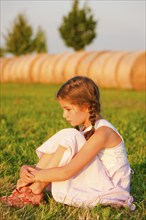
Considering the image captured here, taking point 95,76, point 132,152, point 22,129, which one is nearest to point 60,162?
point 132,152

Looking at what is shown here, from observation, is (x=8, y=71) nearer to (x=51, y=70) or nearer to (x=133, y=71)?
(x=51, y=70)

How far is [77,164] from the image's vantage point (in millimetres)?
2977

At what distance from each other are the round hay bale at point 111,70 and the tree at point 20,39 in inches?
815

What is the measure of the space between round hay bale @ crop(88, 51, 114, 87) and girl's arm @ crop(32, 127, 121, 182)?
15508 mm

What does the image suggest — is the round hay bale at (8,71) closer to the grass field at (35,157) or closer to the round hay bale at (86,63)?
the round hay bale at (86,63)

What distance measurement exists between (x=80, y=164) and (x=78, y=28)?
1230 inches

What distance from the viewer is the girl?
3.00 m

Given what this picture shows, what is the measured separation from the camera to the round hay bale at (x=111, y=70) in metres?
17.6

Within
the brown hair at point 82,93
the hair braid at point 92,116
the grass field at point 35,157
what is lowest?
the grass field at point 35,157

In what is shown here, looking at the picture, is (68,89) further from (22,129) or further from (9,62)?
(9,62)

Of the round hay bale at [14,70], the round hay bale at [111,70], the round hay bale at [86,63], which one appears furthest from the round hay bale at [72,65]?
the round hay bale at [14,70]

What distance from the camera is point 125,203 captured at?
312cm

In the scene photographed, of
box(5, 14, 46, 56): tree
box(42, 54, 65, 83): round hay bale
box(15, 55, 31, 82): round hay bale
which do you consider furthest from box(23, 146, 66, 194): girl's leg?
box(5, 14, 46, 56): tree

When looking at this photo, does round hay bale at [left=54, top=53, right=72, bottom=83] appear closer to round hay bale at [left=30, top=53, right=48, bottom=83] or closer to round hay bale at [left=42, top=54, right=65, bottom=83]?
round hay bale at [left=42, top=54, right=65, bottom=83]
